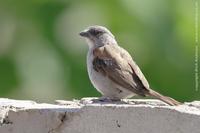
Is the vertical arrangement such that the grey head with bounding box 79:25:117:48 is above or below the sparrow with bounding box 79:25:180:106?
above

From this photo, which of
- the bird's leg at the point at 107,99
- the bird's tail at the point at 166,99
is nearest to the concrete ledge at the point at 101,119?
the bird's tail at the point at 166,99

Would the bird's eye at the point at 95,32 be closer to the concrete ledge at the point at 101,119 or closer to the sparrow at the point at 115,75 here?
the sparrow at the point at 115,75

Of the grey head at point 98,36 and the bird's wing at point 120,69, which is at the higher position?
the grey head at point 98,36

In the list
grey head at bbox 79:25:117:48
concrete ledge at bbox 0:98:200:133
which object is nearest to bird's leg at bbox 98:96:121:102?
concrete ledge at bbox 0:98:200:133

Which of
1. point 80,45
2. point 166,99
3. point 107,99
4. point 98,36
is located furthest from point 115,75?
point 80,45

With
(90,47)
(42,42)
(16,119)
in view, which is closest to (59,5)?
(42,42)

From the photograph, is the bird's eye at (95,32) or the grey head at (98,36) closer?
the grey head at (98,36)

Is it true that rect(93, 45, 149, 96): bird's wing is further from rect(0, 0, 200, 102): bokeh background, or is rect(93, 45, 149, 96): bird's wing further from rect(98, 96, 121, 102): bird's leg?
rect(0, 0, 200, 102): bokeh background
